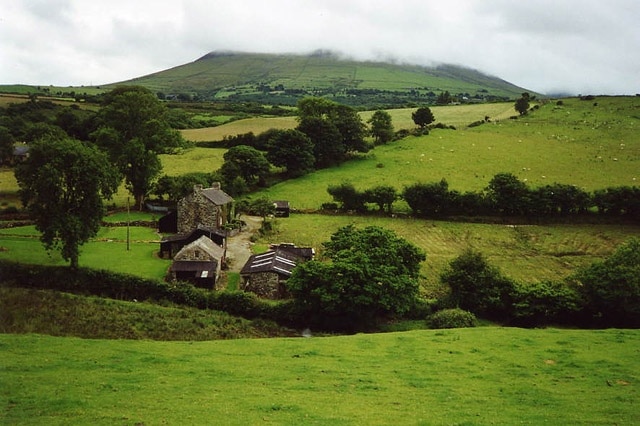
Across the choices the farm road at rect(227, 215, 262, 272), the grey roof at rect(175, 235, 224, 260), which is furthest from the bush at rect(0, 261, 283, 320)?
the farm road at rect(227, 215, 262, 272)

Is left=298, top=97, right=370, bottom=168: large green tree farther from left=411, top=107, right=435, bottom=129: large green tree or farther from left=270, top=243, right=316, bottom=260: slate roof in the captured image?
left=270, top=243, right=316, bottom=260: slate roof

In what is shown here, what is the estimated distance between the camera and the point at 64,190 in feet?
129

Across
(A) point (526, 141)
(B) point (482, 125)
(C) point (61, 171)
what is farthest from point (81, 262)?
(B) point (482, 125)

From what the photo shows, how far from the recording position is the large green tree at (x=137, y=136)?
59753mm

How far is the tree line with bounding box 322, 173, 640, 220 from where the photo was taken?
63688 millimetres

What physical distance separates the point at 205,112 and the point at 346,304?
113569 mm

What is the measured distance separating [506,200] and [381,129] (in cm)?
4070

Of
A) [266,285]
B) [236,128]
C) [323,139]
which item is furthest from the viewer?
[236,128]

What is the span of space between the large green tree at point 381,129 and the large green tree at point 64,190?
67.4 m

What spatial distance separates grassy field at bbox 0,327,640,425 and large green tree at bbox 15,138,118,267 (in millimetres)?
14643

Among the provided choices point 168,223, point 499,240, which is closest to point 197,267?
point 168,223

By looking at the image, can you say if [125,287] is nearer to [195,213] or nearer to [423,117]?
[195,213]

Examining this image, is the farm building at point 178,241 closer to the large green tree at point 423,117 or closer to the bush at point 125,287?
the bush at point 125,287

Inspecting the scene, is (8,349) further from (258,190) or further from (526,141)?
(526,141)
